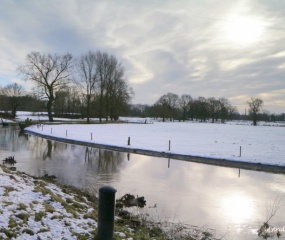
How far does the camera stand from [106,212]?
18.5 ft

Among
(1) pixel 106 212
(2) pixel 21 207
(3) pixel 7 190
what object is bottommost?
(2) pixel 21 207

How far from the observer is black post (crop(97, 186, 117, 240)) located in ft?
18.2

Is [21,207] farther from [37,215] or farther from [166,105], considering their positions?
[166,105]

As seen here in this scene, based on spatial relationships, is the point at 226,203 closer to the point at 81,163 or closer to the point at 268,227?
the point at 268,227

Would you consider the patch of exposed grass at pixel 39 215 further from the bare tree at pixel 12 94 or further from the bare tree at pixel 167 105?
the bare tree at pixel 167 105

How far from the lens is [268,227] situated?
27.6ft

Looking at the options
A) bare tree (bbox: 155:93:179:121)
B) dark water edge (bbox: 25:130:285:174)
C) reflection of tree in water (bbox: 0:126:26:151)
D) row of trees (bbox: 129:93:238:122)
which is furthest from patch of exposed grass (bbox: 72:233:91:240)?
row of trees (bbox: 129:93:238:122)

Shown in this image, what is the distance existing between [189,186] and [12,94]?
111186 mm

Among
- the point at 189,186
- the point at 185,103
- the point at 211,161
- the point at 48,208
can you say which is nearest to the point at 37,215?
the point at 48,208

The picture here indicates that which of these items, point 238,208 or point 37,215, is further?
point 238,208

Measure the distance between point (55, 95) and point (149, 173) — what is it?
209 ft

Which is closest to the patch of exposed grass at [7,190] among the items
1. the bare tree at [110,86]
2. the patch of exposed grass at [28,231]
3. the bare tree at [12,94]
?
the patch of exposed grass at [28,231]

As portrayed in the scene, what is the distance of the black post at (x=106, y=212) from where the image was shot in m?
5.56

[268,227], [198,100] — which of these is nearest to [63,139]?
[268,227]
